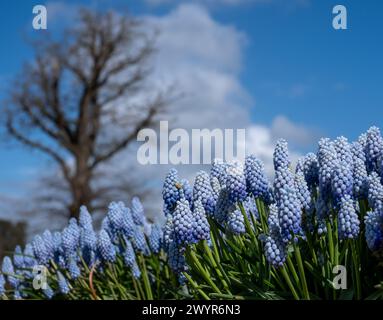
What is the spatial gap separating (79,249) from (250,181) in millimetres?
1765

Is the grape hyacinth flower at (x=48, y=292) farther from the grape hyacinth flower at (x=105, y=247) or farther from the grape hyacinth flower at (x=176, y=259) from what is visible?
the grape hyacinth flower at (x=176, y=259)

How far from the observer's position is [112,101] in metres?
18.3

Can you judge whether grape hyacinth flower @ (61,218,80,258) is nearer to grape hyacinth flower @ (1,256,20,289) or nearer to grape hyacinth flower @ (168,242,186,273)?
grape hyacinth flower @ (1,256,20,289)

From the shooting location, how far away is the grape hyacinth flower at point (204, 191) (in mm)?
1908

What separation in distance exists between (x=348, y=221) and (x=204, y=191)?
0.51m

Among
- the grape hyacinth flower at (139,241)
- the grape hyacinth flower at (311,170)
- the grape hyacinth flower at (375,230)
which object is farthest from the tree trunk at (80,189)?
the grape hyacinth flower at (375,230)

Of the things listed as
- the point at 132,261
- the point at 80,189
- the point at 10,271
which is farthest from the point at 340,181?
the point at 80,189

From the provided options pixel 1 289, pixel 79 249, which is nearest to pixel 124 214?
pixel 79 249

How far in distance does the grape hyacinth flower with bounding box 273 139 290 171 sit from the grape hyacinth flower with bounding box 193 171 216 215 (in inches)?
8.5

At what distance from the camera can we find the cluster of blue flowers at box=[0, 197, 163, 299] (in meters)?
2.95

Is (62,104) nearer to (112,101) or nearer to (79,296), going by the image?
(112,101)

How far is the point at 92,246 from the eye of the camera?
3078 mm

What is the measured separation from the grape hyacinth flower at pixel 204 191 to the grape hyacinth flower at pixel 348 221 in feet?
1.58

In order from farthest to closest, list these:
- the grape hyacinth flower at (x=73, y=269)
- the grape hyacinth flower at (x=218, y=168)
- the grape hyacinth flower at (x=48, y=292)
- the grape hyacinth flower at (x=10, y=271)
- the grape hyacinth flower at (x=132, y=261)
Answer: the grape hyacinth flower at (x=10, y=271), the grape hyacinth flower at (x=48, y=292), the grape hyacinth flower at (x=73, y=269), the grape hyacinth flower at (x=132, y=261), the grape hyacinth flower at (x=218, y=168)
